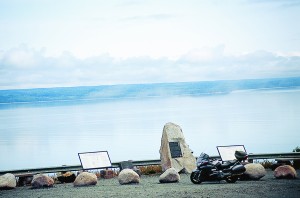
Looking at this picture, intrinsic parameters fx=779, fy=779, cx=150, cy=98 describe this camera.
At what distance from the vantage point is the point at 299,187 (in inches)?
701

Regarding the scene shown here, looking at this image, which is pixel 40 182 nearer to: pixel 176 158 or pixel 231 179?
pixel 176 158

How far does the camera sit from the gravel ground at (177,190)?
17156 mm

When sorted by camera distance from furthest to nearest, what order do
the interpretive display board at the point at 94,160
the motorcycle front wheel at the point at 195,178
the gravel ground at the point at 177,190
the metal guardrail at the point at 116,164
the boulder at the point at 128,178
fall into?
the interpretive display board at the point at 94,160 < the metal guardrail at the point at 116,164 < the boulder at the point at 128,178 < the motorcycle front wheel at the point at 195,178 < the gravel ground at the point at 177,190

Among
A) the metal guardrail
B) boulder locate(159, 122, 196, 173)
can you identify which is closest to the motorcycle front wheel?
boulder locate(159, 122, 196, 173)

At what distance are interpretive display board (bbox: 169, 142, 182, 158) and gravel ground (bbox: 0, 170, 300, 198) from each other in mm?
1551

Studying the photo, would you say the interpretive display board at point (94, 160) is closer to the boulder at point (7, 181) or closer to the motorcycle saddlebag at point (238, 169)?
the boulder at point (7, 181)

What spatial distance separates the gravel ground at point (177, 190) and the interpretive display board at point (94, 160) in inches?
50.2

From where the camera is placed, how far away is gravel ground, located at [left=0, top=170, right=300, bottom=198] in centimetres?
1716

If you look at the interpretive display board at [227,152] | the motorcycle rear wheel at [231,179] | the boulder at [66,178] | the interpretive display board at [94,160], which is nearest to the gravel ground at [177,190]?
the motorcycle rear wheel at [231,179]

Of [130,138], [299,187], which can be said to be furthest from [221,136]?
[299,187]

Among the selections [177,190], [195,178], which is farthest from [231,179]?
[177,190]

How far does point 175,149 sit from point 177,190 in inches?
169

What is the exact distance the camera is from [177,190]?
17.9 metres

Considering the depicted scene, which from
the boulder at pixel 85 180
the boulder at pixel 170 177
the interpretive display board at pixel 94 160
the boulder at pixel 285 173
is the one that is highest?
the interpretive display board at pixel 94 160
